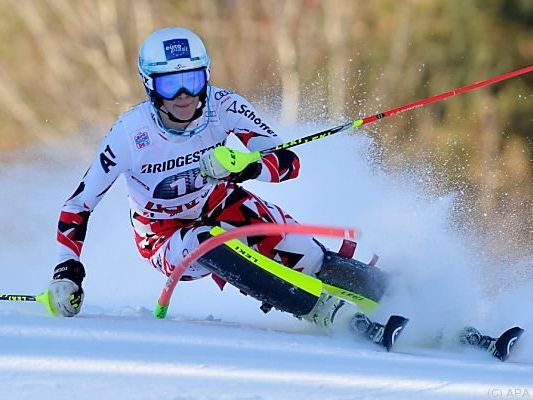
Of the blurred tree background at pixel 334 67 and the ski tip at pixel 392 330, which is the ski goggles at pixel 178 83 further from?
the blurred tree background at pixel 334 67

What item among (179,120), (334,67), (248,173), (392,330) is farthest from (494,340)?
(334,67)

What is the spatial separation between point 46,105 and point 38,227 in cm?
1111

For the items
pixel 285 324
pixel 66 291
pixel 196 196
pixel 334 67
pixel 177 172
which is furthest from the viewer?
pixel 334 67

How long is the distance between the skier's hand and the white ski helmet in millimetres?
817

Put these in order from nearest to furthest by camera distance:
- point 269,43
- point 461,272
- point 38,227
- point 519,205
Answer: point 461,272 < point 38,227 < point 519,205 < point 269,43

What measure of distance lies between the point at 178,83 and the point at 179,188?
1.77ft

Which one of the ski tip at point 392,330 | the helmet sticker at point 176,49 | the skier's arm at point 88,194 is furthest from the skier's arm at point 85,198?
the ski tip at point 392,330

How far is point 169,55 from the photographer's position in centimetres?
452

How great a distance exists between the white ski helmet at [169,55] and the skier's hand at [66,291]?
2.68ft

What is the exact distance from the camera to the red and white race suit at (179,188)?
15.2 ft

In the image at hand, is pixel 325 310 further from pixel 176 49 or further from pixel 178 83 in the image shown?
pixel 176 49

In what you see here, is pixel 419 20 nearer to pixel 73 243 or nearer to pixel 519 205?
pixel 519 205

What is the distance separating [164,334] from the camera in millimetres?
4105

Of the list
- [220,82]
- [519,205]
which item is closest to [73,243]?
[519,205]
